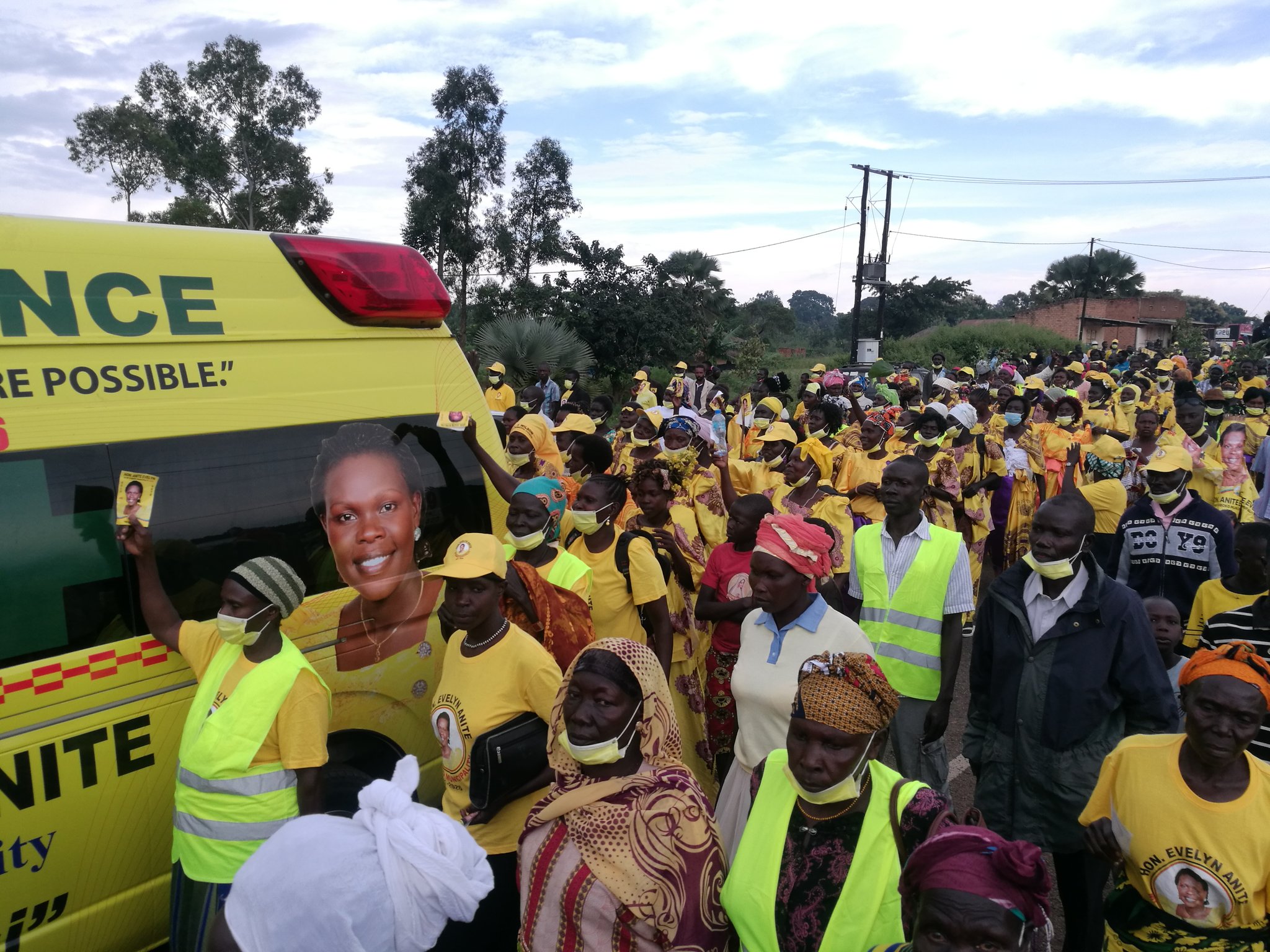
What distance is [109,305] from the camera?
276cm

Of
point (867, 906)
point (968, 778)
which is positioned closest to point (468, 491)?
point (867, 906)

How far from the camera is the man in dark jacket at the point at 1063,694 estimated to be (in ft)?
10.5

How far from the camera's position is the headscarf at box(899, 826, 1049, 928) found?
1.68 metres

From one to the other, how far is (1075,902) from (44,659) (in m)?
3.73

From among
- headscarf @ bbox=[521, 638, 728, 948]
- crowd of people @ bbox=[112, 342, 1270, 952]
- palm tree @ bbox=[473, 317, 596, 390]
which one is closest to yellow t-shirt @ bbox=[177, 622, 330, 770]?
crowd of people @ bbox=[112, 342, 1270, 952]

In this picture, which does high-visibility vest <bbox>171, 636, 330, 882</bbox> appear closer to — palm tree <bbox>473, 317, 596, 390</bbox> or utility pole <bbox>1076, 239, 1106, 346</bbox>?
palm tree <bbox>473, 317, 596, 390</bbox>

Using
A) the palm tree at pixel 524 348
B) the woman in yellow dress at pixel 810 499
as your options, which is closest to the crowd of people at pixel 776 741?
the woman in yellow dress at pixel 810 499

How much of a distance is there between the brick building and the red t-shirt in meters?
52.4

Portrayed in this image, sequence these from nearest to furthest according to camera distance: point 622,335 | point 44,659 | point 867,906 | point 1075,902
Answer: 1. point 867,906
2. point 44,659
3. point 1075,902
4. point 622,335

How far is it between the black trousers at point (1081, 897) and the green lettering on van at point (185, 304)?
11.9 ft

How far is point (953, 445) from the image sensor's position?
8578 mm

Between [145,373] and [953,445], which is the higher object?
[145,373]

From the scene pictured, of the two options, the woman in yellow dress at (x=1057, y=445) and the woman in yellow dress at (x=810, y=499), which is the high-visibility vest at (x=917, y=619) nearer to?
the woman in yellow dress at (x=810, y=499)

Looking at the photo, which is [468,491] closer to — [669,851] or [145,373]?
[145,373]
